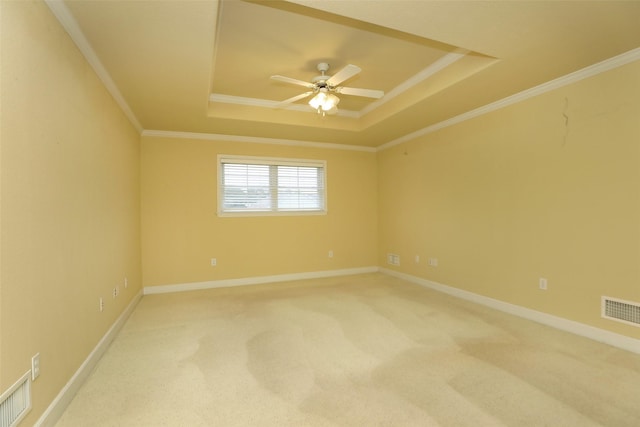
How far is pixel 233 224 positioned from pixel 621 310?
15.5ft

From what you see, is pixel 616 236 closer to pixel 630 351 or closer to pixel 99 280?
pixel 630 351

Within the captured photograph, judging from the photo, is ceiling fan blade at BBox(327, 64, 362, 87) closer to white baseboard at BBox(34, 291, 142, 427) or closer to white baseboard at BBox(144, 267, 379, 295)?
white baseboard at BBox(34, 291, 142, 427)

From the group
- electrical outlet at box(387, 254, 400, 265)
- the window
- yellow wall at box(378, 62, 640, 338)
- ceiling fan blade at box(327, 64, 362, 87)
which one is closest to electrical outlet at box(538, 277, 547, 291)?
yellow wall at box(378, 62, 640, 338)

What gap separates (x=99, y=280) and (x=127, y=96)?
1922 millimetres

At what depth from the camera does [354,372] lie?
7.34 ft

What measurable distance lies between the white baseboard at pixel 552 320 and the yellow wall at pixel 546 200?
6 centimetres

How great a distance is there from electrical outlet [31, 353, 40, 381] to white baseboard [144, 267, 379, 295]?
305 cm

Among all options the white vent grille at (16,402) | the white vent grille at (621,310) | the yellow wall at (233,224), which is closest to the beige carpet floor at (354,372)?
the white vent grille at (621,310)

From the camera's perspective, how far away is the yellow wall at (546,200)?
257cm

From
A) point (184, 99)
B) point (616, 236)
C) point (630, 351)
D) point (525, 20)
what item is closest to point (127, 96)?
point (184, 99)

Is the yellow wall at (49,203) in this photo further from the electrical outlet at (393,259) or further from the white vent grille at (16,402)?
the electrical outlet at (393,259)

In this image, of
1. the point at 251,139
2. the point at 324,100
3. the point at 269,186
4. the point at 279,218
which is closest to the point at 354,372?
the point at 324,100

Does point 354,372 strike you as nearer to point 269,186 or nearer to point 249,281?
point 249,281

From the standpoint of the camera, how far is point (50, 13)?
5.77 ft
